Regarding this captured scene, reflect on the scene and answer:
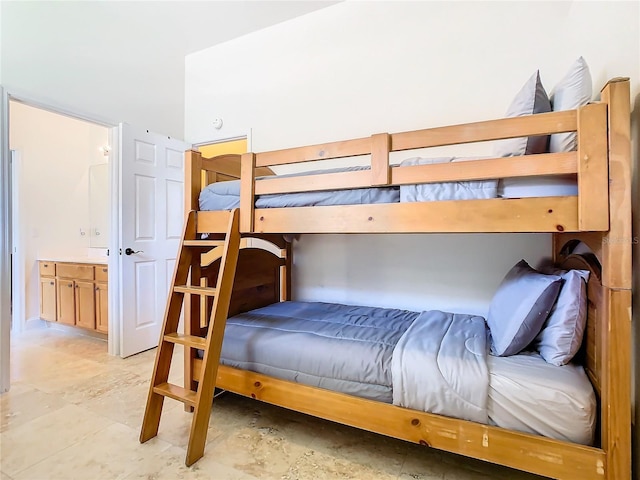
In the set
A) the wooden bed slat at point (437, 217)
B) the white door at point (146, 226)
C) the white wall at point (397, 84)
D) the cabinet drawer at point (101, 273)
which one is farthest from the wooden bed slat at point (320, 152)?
the cabinet drawer at point (101, 273)

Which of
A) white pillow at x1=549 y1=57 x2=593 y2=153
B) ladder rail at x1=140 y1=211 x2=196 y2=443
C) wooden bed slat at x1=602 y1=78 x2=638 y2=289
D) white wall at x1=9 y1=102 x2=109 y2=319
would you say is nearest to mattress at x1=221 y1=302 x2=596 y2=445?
ladder rail at x1=140 y1=211 x2=196 y2=443

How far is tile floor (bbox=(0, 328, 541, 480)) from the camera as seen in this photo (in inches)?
56.0

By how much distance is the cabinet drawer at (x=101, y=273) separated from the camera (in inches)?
122

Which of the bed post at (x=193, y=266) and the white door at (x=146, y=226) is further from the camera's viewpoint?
the white door at (x=146, y=226)

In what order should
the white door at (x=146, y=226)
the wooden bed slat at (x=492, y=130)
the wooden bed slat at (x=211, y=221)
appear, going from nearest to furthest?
the wooden bed slat at (x=492, y=130), the wooden bed slat at (x=211, y=221), the white door at (x=146, y=226)

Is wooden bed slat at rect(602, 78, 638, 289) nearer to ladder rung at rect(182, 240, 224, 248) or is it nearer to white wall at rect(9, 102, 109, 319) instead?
ladder rung at rect(182, 240, 224, 248)

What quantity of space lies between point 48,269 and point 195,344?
3.13 metres

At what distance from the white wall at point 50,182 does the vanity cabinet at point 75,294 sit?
0.71 ft

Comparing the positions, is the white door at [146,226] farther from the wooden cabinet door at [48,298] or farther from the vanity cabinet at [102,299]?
the wooden cabinet door at [48,298]

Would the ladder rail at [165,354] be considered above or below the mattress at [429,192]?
below

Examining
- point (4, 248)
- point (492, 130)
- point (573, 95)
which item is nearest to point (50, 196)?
point (4, 248)

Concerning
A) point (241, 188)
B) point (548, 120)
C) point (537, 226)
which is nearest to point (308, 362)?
point (241, 188)

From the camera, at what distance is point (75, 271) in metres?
Answer: 3.32

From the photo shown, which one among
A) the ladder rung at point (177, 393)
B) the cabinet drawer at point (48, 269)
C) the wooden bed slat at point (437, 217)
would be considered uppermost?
the wooden bed slat at point (437, 217)
